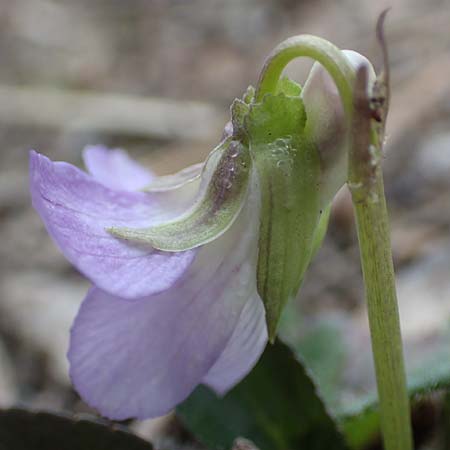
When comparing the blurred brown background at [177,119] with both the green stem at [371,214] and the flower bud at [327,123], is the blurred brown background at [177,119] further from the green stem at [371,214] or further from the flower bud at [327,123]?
the flower bud at [327,123]

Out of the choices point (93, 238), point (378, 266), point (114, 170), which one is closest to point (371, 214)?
point (378, 266)

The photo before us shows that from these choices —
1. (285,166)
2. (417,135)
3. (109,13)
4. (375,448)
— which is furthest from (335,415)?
(109,13)

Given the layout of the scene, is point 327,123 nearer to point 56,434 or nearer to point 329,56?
point 329,56

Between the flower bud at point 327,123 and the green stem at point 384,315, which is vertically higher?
the flower bud at point 327,123

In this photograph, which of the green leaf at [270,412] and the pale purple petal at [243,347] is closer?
the pale purple petal at [243,347]

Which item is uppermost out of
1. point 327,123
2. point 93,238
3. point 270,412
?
point 327,123

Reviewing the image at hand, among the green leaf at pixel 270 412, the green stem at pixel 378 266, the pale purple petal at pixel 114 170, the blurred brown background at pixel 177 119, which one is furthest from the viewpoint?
the blurred brown background at pixel 177 119

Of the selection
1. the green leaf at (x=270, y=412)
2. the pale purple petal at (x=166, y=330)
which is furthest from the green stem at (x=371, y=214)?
the green leaf at (x=270, y=412)
